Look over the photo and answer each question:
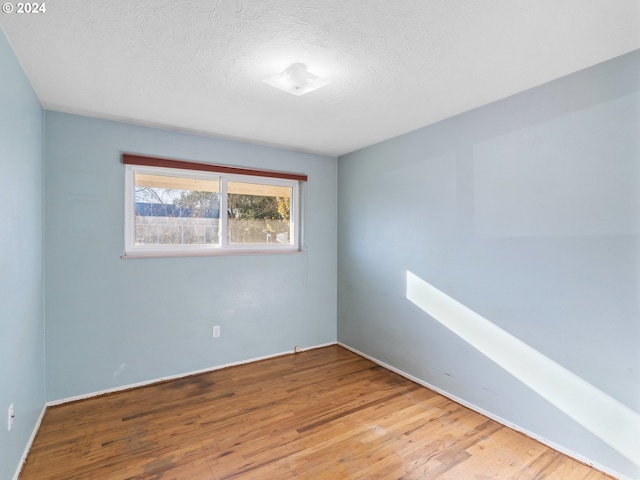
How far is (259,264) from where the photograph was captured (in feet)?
11.3

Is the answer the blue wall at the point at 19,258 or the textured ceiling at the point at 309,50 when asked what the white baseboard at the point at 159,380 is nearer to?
the blue wall at the point at 19,258

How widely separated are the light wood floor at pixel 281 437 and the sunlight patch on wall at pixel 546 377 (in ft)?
0.87

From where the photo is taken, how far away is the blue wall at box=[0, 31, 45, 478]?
158 cm

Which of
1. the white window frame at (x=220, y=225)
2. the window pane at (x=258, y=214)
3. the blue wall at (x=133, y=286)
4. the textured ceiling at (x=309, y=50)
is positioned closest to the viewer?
the textured ceiling at (x=309, y=50)

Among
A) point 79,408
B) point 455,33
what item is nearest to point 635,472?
point 455,33

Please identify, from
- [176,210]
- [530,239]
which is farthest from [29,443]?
[530,239]

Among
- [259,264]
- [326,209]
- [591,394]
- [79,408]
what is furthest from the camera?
[326,209]

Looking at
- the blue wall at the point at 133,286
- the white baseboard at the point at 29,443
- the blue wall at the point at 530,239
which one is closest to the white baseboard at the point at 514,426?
the blue wall at the point at 530,239

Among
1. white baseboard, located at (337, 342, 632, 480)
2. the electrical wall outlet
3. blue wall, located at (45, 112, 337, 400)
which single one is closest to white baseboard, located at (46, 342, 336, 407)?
blue wall, located at (45, 112, 337, 400)

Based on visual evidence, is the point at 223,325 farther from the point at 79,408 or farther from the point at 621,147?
the point at 621,147

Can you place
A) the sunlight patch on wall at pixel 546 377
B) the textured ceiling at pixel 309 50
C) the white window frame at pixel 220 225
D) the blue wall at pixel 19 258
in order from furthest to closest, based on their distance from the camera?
the white window frame at pixel 220 225
the sunlight patch on wall at pixel 546 377
the blue wall at pixel 19 258
the textured ceiling at pixel 309 50

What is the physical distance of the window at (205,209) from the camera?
9.55ft

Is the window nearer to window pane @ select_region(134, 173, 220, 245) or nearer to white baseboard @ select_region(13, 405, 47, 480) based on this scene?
window pane @ select_region(134, 173, 220, 245)

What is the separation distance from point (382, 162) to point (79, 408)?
3.47m
